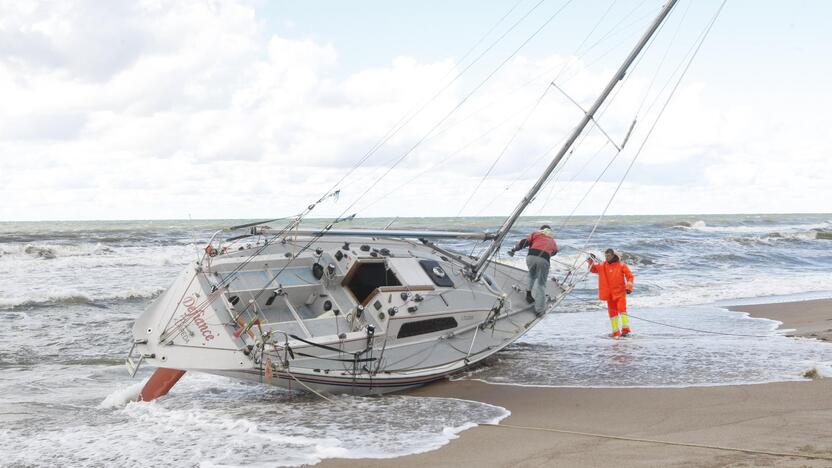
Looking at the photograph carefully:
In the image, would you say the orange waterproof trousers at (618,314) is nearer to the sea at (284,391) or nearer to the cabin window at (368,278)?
the sea at (284,391)

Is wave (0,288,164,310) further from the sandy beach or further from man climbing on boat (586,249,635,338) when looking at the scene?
the sandy beach

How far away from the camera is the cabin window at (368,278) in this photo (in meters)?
12.8

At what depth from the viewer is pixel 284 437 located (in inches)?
336

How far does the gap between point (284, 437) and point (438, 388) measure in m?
3.27

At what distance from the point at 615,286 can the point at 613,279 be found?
0.15m

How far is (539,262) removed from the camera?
14.5 meters

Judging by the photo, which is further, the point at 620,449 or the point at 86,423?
the point at 86,423

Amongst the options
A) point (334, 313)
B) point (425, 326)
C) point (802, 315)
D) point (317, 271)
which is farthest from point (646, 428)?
point (802, 315)

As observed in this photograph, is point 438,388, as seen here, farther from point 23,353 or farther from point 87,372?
point 23,353

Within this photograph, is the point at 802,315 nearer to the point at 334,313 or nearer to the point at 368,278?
the point at 368,278

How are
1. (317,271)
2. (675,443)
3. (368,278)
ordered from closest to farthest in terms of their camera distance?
(675,443) → (317,271) → (368,278)

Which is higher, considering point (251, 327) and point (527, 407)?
point (251, 327)

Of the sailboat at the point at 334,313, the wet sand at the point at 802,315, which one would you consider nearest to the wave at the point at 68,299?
the sailboat at the point at 334,313

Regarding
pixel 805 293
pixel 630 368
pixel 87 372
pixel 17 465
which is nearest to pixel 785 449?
pixel 630 368
